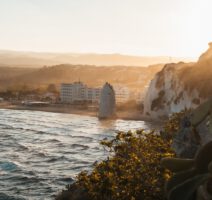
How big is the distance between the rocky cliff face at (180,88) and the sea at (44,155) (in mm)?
7233

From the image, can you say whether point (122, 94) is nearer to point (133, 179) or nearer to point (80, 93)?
point (80, 93)

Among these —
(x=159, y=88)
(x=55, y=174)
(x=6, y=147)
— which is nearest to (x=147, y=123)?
(x=159, y=88)

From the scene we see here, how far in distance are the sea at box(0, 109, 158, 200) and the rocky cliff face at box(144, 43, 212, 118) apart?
7233 millimetres

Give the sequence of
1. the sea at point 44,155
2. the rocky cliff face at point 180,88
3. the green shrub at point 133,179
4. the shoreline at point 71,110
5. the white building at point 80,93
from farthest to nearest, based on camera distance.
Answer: the white building at point 80,93, the shoreline at point 71,110, the rocky cliff face at point 180,88, the sea at point 44,155, the green shrub at point 133,179

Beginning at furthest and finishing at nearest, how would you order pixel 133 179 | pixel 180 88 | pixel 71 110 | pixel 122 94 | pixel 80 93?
pixel 80 93 → pixel 122 94 → pixel 71 110 → pixel 180 88 → pixel 133 179

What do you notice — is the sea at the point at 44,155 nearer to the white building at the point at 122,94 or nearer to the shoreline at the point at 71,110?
the shoreline at the point at 71,110

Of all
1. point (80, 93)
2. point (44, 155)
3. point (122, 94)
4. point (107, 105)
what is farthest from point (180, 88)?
point (80, 93)

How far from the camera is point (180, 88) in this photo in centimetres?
8881

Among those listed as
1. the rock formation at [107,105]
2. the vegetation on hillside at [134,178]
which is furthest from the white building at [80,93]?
the vegetation on hillside at [134,178]

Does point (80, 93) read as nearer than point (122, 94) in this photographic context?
No

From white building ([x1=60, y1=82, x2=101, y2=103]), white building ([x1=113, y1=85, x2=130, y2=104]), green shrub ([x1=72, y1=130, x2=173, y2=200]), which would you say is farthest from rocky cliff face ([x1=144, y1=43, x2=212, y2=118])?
green shrub ([x1=72, y1=130, x2=173, y2=200])

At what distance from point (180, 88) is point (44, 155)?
43056 mm

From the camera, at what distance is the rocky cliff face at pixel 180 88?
77631 millimetres

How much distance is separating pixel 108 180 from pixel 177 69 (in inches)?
3044
